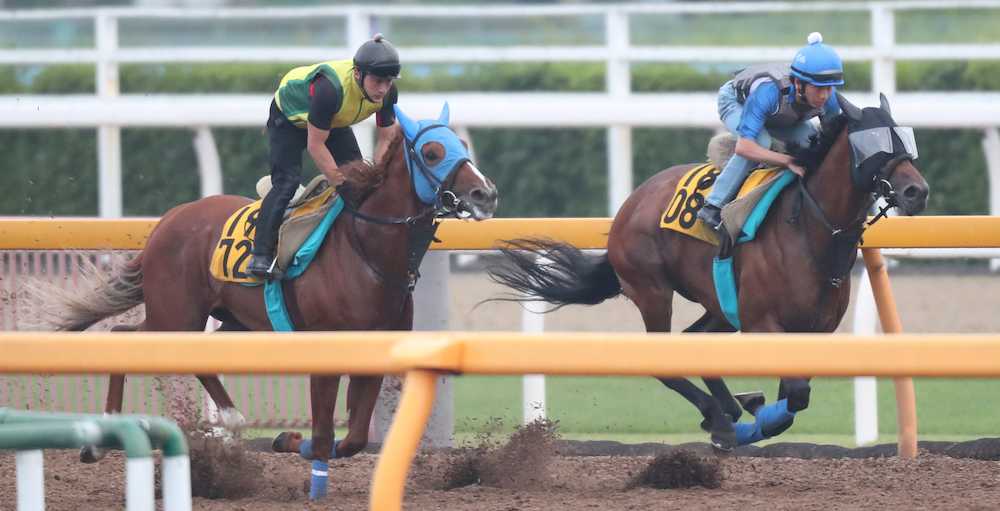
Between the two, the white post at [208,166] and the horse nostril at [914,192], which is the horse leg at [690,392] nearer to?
the horse nostril at [914,192]

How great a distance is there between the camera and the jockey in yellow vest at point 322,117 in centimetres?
542

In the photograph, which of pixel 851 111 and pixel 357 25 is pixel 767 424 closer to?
pixel 851 111

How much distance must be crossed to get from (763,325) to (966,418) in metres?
1.96

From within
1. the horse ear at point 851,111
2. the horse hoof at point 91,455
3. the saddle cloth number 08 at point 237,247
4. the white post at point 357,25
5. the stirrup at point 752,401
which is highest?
the white post at point 357,25

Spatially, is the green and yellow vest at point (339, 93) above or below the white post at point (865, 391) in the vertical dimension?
above

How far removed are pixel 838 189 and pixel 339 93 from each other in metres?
1.71

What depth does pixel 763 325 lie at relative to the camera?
18.5ft

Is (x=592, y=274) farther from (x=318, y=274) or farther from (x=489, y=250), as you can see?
(x=318, y=274)

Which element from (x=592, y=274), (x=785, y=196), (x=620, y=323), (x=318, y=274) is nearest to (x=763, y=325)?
(x=785, y=196)

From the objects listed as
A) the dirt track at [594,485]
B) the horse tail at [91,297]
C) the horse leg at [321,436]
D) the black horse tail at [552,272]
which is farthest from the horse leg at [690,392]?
the horse tail at [91,297]

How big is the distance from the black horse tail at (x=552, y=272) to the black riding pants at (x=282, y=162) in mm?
854

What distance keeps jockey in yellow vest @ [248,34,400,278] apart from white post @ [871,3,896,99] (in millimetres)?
6242

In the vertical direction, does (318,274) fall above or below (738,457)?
above

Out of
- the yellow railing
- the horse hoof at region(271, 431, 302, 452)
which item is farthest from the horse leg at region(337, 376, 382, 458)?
the yellow railing
